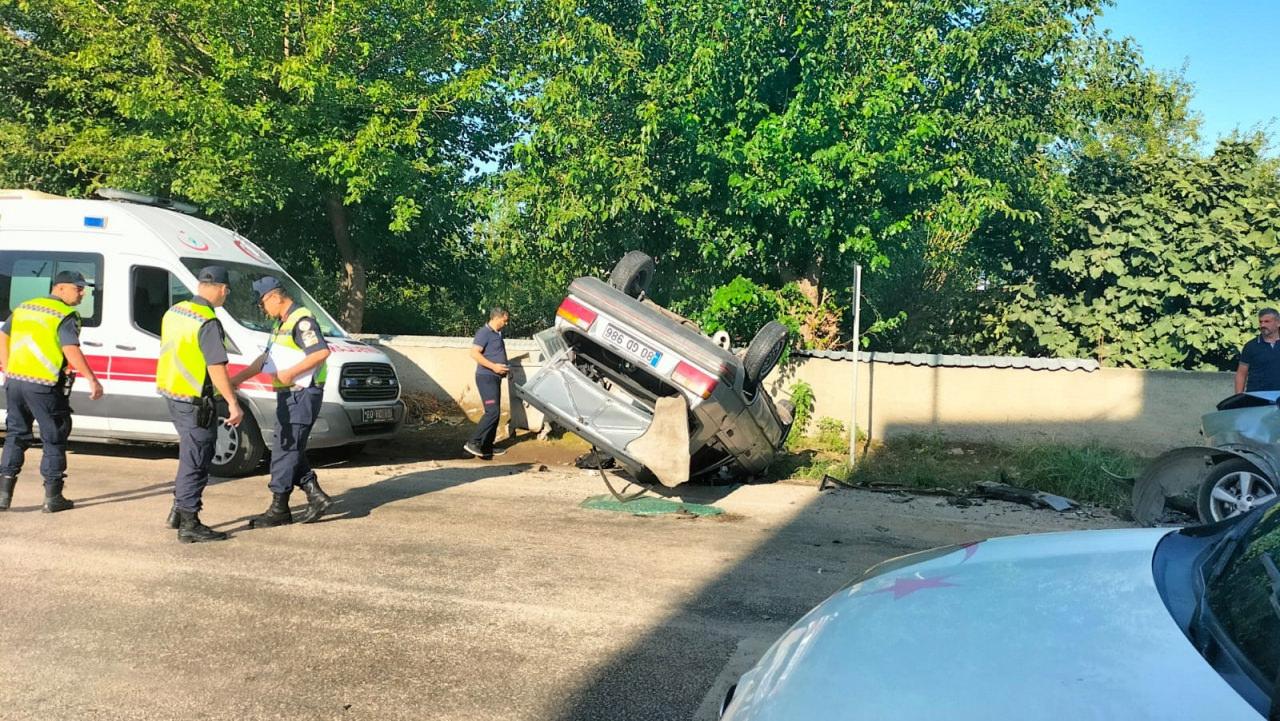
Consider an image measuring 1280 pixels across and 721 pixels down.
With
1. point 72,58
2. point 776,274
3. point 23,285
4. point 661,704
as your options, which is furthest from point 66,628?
point 72,58

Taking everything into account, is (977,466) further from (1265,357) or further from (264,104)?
(264,104)

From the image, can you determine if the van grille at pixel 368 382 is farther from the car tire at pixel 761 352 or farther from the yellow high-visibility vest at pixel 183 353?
the car tire at pixel 761 352

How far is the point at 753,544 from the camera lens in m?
6.36

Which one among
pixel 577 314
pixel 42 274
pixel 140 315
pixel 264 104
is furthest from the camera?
pixel 264 104

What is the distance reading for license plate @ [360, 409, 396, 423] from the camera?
8.99m

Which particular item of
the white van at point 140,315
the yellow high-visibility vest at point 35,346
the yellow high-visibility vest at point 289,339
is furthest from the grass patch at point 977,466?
the yellow high-visibility vest at point 35,346

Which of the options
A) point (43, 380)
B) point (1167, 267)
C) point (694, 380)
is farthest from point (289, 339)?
point (1167, 267)

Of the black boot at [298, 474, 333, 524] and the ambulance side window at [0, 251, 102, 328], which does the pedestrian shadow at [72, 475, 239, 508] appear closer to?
the black boot at [298, 474, 333, 524]

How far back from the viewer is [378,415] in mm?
9164

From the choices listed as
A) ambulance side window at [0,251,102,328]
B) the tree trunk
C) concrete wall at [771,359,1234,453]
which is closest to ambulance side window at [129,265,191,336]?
ambulance side window at [0,251,102,328]

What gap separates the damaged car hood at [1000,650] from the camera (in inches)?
65.6

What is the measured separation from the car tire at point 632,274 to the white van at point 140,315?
120 inches

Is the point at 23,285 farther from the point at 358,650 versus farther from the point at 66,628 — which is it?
the point at 358,650

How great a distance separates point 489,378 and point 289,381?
4.27m
